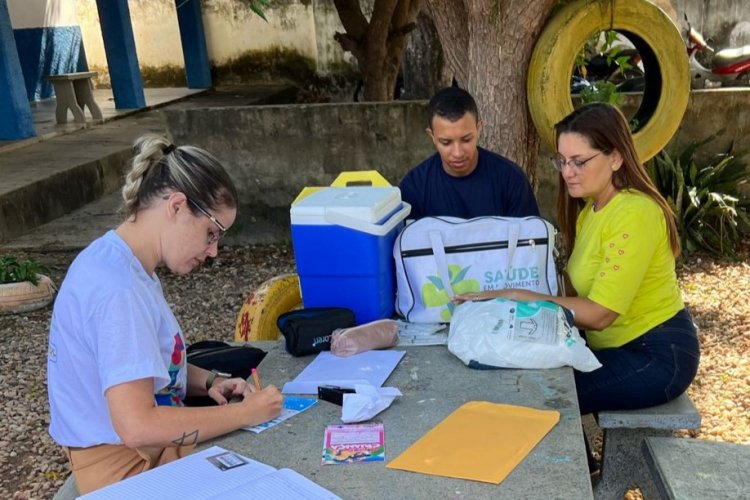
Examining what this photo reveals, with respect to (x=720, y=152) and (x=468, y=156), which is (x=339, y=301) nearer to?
(x=468, y=156)

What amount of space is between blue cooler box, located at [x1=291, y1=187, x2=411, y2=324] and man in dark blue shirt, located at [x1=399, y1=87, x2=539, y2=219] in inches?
27.2

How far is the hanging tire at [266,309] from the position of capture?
9.87 feet

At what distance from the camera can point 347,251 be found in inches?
95.4

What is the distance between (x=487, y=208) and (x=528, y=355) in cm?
122

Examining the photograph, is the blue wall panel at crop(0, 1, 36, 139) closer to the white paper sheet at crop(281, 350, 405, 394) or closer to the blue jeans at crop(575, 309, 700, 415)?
the white paper sheet at crop(281, 350, 405, 394)

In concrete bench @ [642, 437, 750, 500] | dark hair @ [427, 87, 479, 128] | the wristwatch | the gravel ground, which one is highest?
dark hair @ [427, 87, 479, 128]

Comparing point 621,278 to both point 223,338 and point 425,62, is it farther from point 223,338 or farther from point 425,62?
point 425,62

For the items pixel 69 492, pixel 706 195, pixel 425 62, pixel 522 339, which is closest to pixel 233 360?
pixel 69 492

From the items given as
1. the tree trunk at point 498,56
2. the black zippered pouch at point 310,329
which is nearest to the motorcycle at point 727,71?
the tree trunk at point 498,56

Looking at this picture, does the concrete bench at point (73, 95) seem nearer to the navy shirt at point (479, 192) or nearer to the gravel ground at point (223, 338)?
the gravel ground at point (223, 338)

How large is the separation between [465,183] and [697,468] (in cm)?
152

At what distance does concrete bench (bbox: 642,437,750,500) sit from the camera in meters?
2.05

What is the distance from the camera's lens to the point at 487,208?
3215mm

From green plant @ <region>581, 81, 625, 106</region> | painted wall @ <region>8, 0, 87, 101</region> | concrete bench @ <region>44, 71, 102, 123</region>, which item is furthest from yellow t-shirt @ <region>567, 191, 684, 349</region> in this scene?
painted wall @ <region>8, 0, 87, 101</region>
